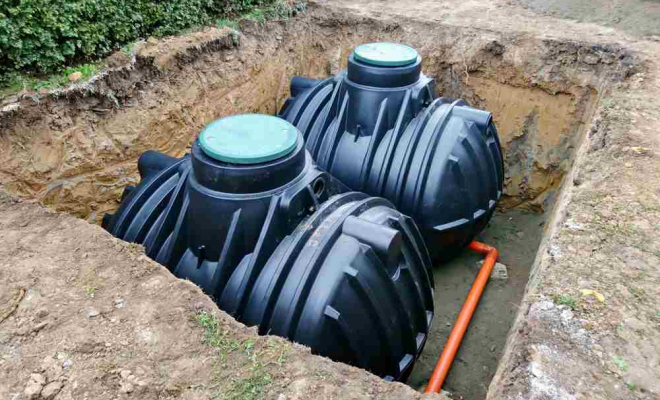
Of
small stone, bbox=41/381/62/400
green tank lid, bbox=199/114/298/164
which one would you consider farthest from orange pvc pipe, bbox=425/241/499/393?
small stone, bbox=41/381/62/400

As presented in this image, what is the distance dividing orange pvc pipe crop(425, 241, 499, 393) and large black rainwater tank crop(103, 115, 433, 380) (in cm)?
68

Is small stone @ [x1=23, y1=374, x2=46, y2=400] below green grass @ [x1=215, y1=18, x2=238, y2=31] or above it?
below

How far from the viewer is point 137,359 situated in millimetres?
1872

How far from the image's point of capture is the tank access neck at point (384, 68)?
3.81 m

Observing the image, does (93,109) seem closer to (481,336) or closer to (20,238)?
(20,238)

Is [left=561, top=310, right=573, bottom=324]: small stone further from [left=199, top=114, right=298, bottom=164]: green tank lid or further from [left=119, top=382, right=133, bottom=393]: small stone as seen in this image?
[left=119, top=382, right=133, bottom=393]: small stone

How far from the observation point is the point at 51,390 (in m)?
1.74

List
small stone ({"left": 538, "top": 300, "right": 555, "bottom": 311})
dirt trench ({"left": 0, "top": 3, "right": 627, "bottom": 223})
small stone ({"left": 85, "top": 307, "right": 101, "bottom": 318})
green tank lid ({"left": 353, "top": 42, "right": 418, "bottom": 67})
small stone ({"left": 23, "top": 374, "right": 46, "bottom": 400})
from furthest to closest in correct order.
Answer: green tank lid ({"left": 353, "top": 42, "right": 418, "bottom": 67})
dirt trench ({"left": 0, "top": 3, "right": 627, "bottom": 223})
small stone ({"left": 538, "top": 300, "right": 555, "bottom": 311})
small stone ({"left": 85, "top": 307, "right": 101, "bottom": 318})
small stone ({"left": 23, "top": 374, "right": 46, "bottom": 400})

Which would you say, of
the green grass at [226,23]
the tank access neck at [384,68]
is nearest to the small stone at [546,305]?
the tank access neck at [384,68]

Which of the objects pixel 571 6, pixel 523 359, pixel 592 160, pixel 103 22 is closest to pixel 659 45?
pixel 571 6

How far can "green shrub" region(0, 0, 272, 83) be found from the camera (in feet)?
11.0

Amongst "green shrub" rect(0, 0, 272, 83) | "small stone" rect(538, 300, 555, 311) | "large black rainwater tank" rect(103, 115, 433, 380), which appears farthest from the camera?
"green shrub" rect(0, 0, 272, 83)

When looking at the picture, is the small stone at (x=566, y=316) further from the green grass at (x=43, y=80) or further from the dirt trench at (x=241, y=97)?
the green grass at (x=43, y=80)

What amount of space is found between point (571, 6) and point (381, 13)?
266cm
